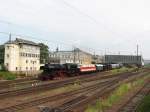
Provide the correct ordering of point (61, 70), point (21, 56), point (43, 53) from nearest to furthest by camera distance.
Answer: point (61, 70), point (21, 56), point (43, 53)

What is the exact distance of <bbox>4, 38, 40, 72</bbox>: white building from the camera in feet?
255

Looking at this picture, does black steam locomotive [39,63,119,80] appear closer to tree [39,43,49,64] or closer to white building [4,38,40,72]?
white building [4,38,40,72]

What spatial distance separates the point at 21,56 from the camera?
271 ft

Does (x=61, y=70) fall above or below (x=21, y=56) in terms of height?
below

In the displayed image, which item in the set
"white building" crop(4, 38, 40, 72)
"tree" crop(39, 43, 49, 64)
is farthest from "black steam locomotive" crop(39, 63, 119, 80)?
"tree" crop(39, 43, 49, 64)

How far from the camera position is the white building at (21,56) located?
7781 cm

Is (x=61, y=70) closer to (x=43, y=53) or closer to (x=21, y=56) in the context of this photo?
(x=21, y=56)

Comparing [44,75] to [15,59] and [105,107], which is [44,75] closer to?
[105,107]

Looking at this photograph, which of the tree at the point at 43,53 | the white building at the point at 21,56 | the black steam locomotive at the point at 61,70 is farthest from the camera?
the tree at the point at 43,53

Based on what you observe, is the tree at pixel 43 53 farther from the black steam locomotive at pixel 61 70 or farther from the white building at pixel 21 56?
the black steam locomotive at pixel 61 70

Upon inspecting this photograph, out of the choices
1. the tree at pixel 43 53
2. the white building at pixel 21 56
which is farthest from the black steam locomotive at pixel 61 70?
the tree at pixel 43 53

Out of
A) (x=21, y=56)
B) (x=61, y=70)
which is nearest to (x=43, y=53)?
(x=21, y=56)

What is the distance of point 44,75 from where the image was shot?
45031 mm

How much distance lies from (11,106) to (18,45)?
6536 cm
